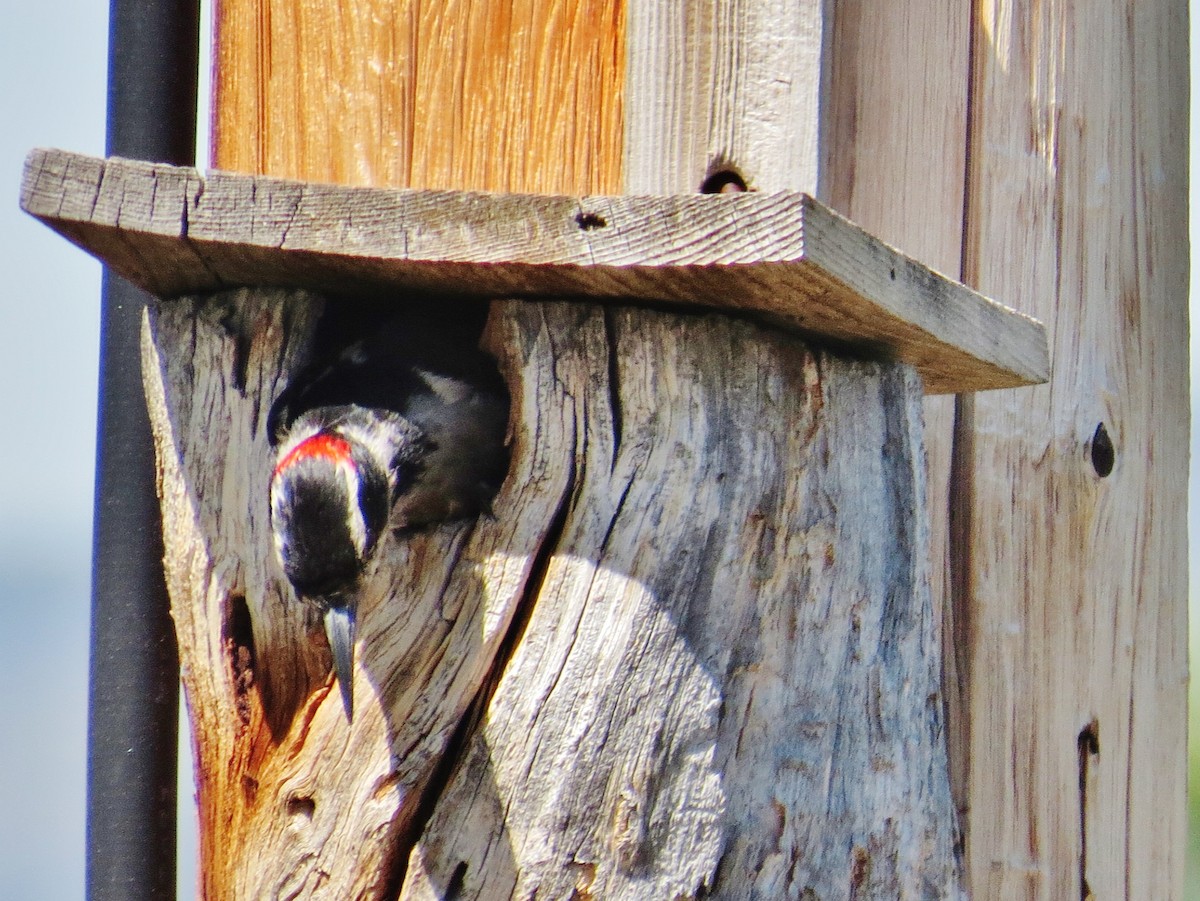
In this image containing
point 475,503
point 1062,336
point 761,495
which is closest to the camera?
point 761,495

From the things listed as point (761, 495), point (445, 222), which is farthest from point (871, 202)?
point (445, 222)

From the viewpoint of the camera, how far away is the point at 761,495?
1.57 m

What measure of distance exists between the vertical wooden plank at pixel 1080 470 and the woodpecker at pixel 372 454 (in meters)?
0.68

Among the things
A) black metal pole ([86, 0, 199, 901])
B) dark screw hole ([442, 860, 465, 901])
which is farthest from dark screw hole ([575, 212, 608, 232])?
black metal pole ([86, 0, 199, 901])

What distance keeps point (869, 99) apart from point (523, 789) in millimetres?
990

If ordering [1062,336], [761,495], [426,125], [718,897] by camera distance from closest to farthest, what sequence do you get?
[718,897] < [761,495] < [426,125] < [1062,336]

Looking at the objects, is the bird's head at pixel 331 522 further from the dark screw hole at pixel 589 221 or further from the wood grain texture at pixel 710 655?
the dark screw hole at pixel 589 221

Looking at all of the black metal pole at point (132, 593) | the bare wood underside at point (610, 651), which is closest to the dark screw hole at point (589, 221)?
the bare wood underside at point (610, 651)

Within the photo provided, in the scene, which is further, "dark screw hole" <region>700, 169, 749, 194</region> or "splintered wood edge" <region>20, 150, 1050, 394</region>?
"dark screw hole" <region>700, 169, 749, 194</region>

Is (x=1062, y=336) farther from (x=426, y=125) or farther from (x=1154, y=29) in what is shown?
(x=426, y=125)

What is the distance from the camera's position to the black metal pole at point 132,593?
2016 mm

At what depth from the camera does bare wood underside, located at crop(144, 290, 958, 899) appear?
1.48 metres

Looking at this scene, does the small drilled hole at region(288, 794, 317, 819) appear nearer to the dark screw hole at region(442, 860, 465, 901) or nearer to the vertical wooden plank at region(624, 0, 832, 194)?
the dark screw hole at region(442, 860, 465, 901)

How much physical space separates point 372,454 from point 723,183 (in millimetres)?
585
